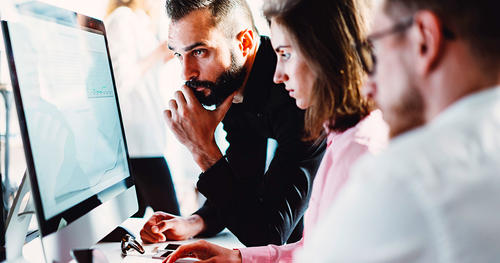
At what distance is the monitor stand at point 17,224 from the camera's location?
31.8 inches

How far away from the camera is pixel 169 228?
112 cm

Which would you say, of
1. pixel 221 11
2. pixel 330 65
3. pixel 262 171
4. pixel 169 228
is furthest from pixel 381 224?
pixel 221 11

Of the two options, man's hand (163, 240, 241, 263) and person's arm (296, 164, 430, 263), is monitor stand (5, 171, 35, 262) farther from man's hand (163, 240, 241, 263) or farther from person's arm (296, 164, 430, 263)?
person's arm (296, 164, 430, 263)

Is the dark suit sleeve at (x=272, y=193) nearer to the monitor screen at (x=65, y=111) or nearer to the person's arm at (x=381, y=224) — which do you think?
the monitor screen at (x=65, y=111)

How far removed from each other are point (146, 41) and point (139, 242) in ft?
6.18

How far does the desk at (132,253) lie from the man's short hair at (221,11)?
665 millimetres

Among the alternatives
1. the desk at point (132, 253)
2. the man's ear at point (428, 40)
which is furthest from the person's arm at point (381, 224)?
the desk at point (132, 253)

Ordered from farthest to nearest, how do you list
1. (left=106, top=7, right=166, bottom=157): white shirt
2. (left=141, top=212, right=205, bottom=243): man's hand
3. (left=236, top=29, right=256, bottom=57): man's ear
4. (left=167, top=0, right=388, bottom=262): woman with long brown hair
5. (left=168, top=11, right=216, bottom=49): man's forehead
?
(left=106, top=7, right=166, bottom=157): white shirt, (left=236, top=29, right=256, bottom=57): man's ear, (left=168, top=11, right=216, bottom=49): man's forehead, (left=141, top=212, right=205, bottom=243): man's hand, (left=167, top=0, right=388, bottom=262): woman with long brown hair

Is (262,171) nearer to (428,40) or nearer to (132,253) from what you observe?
(132,253)

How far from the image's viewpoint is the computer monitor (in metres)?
0.68

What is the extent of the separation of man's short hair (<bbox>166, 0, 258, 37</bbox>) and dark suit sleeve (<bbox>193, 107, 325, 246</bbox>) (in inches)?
14.5

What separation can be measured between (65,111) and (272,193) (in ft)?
1.95

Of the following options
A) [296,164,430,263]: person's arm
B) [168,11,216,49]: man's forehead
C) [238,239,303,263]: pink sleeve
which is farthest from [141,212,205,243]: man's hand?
[296,164,430,263]: person's arm

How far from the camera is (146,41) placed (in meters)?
2.70
